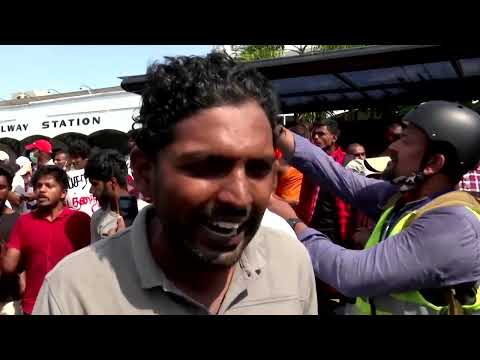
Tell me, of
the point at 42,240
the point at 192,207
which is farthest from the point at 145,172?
the point at 42,240

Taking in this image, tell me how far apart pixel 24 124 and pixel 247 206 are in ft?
50.1

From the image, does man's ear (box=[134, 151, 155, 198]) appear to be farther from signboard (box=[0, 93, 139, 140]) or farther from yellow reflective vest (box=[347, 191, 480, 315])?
signboard (box=[0, 93, 139, 140])

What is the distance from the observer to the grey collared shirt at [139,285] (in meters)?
1.34

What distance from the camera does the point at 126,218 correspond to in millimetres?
3607

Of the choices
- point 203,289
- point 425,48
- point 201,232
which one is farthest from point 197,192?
point 425,48

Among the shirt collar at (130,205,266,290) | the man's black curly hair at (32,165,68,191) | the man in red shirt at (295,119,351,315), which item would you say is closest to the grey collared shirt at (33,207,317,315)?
the shirt collar at (130,205,266,290)

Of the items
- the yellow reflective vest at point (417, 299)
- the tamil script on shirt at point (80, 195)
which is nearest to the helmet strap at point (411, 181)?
the yellow reflective vest at point (417, 299)

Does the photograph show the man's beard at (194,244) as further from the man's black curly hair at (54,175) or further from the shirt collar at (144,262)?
the man's black curly hair at (54,175)

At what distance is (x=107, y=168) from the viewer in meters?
4.02

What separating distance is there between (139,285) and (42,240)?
2.58 metres

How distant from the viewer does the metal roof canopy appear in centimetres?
331

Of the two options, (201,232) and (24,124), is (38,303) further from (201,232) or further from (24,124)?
(24,124)

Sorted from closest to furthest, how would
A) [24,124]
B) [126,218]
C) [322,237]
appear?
[322,237] → [126,218] → [24,124]

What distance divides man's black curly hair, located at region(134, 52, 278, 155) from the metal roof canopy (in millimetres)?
1604
